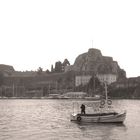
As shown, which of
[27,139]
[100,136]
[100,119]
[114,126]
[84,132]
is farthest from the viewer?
[100,119]

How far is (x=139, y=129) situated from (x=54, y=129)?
13.5m

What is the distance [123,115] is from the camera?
7525 cm

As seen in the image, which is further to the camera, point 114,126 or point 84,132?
point 114,126

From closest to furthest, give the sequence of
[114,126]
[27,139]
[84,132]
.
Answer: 1. [27,139]
2. [84,132]
3. [114,126]

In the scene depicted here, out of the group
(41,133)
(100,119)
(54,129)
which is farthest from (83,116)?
(41,133)

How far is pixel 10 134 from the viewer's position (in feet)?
194

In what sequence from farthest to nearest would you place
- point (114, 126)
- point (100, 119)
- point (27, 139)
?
point (100, 119)
point (114, 126)
point (27, 139)

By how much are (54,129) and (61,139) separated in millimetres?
11742

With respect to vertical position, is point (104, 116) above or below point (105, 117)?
above

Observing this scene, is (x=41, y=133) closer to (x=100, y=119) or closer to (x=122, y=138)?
(x=122, y=138)

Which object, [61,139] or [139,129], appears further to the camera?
[139,129]

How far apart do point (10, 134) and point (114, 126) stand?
64.7ft

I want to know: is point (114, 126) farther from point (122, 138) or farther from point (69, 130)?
point (122, 138)

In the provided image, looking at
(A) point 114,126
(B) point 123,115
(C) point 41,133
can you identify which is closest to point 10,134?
(C) point 41,133
